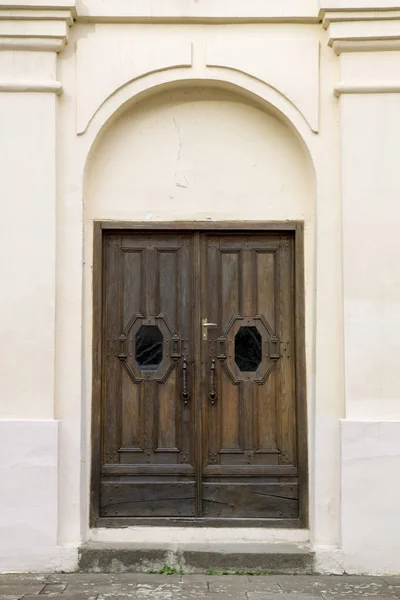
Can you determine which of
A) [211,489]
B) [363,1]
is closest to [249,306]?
[211,489]

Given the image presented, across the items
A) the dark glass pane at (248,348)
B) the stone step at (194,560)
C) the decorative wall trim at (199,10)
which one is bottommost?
the stone step at (194,560)

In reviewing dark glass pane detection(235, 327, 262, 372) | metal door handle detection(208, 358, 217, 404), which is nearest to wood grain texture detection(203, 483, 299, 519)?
metal door handle detection(208, 358, 217, 404)

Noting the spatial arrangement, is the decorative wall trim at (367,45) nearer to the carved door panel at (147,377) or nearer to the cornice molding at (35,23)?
the carved door panel at (147,377)

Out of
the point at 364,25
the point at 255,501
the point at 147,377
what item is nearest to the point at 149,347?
the point at 147,377

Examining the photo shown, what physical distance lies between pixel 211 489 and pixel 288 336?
1.39 meters

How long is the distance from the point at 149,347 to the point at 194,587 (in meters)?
1.91

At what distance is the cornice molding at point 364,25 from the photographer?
21.9 ft

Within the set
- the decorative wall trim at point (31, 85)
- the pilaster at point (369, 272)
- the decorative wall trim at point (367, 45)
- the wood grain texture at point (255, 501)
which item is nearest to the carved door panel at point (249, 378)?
the wood grain texture at point (255, 501)

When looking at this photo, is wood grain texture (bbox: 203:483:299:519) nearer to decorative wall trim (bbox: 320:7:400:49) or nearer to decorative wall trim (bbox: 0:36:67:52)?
decorative wall trim (bbox: 320:7:400:49)

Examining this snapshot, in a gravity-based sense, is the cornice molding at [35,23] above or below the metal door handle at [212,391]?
above

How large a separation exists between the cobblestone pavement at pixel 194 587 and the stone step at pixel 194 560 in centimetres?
7

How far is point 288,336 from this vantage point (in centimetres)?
700

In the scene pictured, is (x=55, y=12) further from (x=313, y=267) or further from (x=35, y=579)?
(x=35, y=579)

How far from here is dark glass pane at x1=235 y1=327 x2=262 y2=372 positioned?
6984 millimetres
